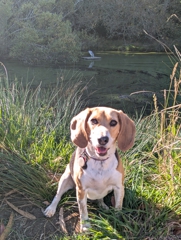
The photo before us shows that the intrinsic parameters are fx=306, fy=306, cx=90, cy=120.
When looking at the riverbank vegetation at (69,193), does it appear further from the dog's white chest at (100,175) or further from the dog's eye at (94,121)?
the dog's eye at (94,121)

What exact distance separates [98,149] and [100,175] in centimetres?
24

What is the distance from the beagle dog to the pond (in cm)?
500

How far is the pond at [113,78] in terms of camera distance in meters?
8.27

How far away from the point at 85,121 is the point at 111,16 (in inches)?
645

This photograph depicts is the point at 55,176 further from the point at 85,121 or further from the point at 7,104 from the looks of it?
the point at 7,104

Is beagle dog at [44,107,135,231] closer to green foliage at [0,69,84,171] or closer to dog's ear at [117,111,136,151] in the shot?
dog's ear at [117,111,136,151]

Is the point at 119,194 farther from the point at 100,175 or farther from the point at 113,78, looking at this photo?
the point at 113,78

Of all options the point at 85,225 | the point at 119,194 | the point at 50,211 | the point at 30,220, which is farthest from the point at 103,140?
the point at 30,220

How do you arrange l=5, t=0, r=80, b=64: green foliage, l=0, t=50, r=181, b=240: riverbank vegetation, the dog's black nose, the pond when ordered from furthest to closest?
l=5, t=0, r=80, b=64: green foliage → the pond → l=0, t=50, r=181, b=240: riverbank vegetation → the dog's black nose

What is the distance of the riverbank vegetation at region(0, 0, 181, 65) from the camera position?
1232 centimetres

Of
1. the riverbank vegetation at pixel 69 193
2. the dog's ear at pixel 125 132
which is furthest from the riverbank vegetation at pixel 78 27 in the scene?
the dog's ear at pixel 125 132

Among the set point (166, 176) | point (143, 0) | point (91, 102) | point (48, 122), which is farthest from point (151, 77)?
point (166, 176)

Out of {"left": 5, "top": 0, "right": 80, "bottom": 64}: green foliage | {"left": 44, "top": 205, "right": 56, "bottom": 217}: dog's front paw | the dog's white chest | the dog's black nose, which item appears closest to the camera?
the dog's black nose

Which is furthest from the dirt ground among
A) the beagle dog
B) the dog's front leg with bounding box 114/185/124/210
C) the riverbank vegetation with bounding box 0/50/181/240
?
the dog's front leg with bounding box 114/185/124/210
